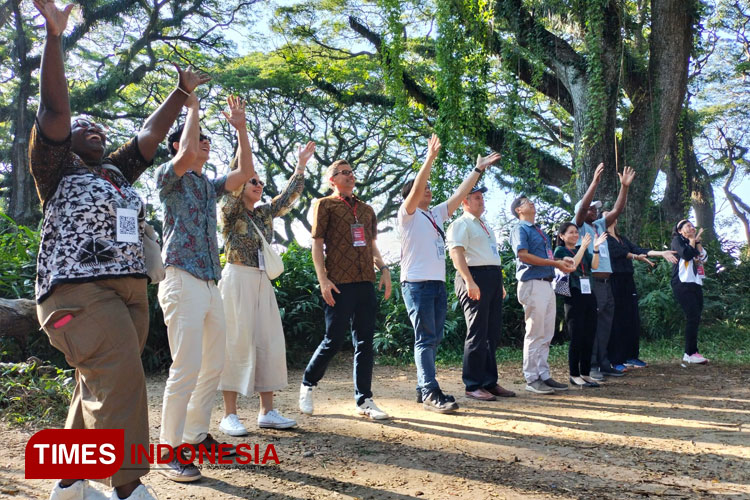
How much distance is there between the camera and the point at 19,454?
383cm

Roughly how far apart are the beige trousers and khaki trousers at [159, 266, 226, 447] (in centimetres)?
58

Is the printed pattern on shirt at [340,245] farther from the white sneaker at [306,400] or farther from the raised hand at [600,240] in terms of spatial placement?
the raised hand at [600,240]

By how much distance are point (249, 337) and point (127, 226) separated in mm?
1711

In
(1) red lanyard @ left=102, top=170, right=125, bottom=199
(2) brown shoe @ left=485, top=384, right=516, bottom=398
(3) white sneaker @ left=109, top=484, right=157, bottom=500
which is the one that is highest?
(1) red lanyard @ left=102, top=170, right=125, bottom=199

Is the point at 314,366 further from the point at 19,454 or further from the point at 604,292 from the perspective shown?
the point at 604,292

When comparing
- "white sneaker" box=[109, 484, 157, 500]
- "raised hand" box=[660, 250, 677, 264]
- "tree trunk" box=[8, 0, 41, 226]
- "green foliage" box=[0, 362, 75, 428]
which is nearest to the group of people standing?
"white sneaker" box=[109, 484, 157, 500]

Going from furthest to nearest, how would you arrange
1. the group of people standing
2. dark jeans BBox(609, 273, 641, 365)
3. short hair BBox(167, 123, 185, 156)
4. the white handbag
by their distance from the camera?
dark jeans BBox(609, 273, 641, 365) → the white handbag → short hair BBox(167, 123, 185, 156) → the group of people standing

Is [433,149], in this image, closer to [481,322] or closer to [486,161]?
[486,161]

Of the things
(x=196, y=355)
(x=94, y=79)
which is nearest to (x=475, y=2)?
(x=196, y=355)

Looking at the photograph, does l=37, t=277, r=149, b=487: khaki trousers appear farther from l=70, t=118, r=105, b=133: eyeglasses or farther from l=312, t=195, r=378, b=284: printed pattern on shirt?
l=312, t=195, r=378, b=284: printed pattern on shirt

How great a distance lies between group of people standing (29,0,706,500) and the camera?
8.34 ft

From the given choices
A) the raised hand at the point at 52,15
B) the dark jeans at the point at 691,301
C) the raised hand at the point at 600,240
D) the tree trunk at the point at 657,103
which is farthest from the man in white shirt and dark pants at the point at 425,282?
the tree trunk at the point at 657,103

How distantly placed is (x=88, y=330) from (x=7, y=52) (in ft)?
61.4

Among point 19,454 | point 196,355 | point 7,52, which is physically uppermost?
point 7,52
